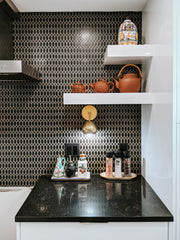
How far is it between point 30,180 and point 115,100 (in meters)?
1.04

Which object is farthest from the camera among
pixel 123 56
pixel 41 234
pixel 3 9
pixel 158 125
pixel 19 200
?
pixel 19 200

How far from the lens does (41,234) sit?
4.20ft

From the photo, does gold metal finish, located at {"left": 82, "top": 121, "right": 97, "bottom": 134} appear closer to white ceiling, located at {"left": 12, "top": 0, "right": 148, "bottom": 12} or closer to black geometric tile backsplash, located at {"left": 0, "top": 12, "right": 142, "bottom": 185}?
black geometric tile backsplash, located at {"left": 0, "top": 12, "right": 142, "bottom": 185}

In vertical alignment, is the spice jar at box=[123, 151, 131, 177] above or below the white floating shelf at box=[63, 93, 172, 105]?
below

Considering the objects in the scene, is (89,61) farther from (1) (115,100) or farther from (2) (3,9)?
(2) (3,9)

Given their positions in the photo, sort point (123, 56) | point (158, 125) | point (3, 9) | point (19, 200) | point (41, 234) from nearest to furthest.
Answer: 1. point (41, 234)
2. point (158, 125)
3. point (123, 56)
4. point (3, 9)
5. point (19, 200)

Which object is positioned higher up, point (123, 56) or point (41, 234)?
point (123, 56)

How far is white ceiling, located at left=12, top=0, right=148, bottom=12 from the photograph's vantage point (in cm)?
176

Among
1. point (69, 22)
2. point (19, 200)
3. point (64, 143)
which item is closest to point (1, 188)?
point (19, 200)

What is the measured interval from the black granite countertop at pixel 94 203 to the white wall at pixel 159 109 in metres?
0.10

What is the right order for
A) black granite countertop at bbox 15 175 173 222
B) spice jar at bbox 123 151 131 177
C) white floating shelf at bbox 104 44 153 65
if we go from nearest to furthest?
black granite countertop at bbox 15 175 173 222, white floating shelf at bbox 104 44 153 65, spice jar at bbox 123 151 131 177

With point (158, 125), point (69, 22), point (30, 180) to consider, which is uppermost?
point (69, 22)

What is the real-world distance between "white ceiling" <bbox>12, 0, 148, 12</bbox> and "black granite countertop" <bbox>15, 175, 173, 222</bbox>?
4.58 feet

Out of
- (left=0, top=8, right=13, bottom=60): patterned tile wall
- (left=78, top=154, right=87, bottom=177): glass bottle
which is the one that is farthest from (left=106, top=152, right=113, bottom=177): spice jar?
(left=0, top=8, right=13, bottom=60): patterned tile wall
